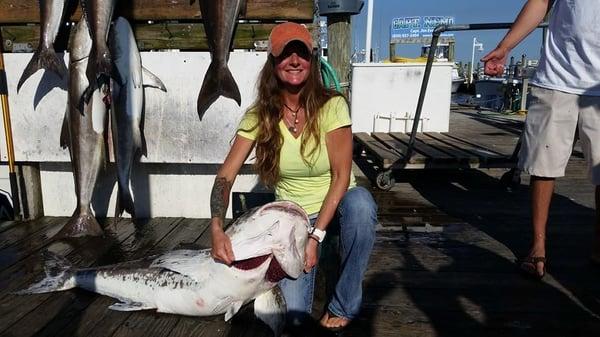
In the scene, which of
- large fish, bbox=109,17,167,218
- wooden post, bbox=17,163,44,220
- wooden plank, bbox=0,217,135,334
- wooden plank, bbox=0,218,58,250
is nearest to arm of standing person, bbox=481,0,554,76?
large fish, bbox=109,17,167,218

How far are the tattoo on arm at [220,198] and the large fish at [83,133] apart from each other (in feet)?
5.46

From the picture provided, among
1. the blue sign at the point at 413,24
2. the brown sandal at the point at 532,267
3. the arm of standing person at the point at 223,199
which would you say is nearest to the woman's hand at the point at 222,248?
the arm of standing person at the point at 223,199

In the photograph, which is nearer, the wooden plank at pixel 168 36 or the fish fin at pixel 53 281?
the fish fin at pixel 53 281

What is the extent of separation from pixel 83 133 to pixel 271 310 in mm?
2130

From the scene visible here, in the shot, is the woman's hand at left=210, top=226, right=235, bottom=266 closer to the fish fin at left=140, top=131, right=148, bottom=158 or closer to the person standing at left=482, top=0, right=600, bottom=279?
the person standing at left=482, top=0, right=600, bottom=279

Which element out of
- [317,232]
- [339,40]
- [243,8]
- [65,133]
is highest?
[243,8]

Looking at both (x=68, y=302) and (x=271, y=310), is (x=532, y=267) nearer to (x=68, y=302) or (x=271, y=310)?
(x=271, y=310)

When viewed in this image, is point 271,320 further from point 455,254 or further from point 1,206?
point 1,206

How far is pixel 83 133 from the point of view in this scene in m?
3.50

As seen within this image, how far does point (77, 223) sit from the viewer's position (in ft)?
11.5

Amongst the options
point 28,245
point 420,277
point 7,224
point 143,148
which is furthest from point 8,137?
point 420,277

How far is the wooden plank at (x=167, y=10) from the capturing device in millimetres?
3625

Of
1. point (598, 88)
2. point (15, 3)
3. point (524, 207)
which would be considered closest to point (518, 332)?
point (598, 88)

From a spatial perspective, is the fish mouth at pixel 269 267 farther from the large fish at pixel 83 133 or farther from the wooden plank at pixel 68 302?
the large fish at pixel 83 133
